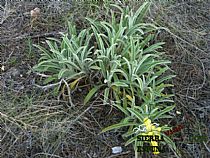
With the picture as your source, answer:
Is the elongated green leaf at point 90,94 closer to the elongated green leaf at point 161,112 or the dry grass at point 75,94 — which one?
the dry grass at point 75,94

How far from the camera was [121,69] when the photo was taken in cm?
183

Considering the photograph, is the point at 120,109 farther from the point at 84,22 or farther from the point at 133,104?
the point at 84,22

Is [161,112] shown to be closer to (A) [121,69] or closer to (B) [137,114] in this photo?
(B) [137,114]

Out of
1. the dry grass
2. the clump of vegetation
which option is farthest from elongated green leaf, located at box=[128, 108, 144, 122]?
the dry grass

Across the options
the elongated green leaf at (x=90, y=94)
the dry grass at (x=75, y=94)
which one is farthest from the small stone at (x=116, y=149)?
the elongated green leaf at (x=90, y=94)

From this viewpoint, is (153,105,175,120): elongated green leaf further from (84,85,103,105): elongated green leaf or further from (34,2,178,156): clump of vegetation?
(84,85,103,105): elongated green leaf

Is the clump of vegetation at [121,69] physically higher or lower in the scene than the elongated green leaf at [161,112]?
higher

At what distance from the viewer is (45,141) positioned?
1.74 meters

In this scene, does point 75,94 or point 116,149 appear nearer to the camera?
point 116,149

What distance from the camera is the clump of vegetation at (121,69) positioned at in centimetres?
171

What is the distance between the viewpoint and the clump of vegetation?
171cm

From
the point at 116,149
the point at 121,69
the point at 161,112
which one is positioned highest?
the point at 121,69

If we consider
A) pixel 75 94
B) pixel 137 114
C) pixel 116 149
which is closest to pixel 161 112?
pixel 137 114

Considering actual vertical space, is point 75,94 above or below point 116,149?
above
